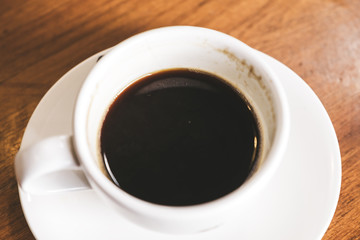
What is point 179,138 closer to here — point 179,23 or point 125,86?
point 125,86

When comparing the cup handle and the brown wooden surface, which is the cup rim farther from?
the brown wooden surface

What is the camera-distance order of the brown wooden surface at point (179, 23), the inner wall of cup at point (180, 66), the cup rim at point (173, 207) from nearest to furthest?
the cup rim at point (173, 207) → the inner wall of cup at point (180, 66) → the brown wooden surface at point (179, 23)

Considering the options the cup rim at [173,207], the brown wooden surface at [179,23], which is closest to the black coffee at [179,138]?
A: the cup rim at [173,207]

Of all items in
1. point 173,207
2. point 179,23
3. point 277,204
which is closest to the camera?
point 173,207

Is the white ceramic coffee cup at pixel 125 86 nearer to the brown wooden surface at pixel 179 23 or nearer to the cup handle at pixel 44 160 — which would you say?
the cup handle at pixel 44 160

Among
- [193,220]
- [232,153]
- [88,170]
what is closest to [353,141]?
[232,153]

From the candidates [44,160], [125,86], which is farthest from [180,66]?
[44,160]
